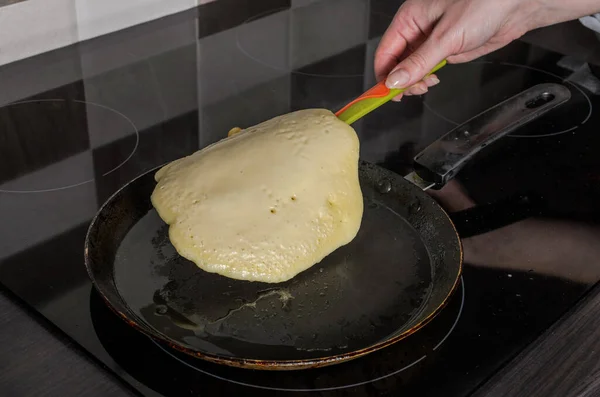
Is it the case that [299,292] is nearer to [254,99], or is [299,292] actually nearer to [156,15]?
[254,99]

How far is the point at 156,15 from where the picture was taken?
1269mm

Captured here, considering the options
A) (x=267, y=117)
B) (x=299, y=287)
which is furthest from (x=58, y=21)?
(x=299, y=287)

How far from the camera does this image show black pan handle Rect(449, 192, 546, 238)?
84 centimetres

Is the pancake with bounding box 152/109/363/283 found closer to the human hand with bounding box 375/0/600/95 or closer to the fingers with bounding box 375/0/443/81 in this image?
the human hand with bounding box 375/0/600/95

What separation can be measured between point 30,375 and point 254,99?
60 cm

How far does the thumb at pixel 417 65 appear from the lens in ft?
2.67

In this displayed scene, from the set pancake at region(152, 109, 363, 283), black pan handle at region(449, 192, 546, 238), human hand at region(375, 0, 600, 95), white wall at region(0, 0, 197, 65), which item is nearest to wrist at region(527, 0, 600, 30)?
human hand at region(375, 0, 600, 95)

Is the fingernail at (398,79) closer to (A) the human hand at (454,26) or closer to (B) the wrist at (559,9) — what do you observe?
(A) the human hand at (454,26)

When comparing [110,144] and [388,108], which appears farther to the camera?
[388,108]

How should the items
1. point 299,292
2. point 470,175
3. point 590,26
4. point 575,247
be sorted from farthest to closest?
point 590,26 < point 470,175 < point 575,247 < point 299,292

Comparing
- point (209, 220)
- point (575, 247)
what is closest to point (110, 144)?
point (209, 220)

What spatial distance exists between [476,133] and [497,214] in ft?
0.37

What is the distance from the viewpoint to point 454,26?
35.2 inches

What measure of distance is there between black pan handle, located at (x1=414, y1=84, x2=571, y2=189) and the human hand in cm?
9
